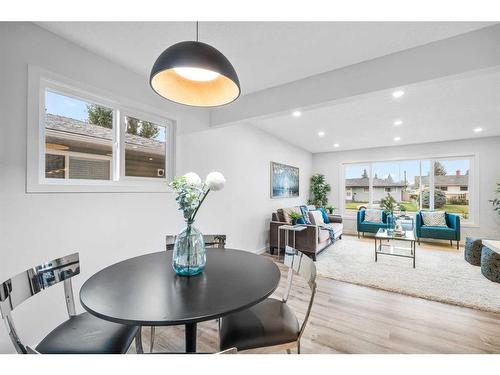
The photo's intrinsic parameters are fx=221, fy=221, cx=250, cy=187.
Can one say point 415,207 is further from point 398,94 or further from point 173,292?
point 173,292

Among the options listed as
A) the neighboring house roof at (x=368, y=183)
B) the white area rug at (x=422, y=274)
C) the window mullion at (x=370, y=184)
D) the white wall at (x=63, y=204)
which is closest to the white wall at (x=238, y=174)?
the white wall at (x=63, y=204)

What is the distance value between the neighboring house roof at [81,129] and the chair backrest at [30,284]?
118cm

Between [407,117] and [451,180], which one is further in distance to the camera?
[451,180]

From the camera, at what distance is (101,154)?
215 cm

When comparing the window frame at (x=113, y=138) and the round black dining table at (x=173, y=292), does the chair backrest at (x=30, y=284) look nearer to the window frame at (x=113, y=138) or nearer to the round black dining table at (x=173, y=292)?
the round black dining table at (x=173, y=292)

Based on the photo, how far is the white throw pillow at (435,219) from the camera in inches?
199

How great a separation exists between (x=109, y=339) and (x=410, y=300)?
2956 millimetres

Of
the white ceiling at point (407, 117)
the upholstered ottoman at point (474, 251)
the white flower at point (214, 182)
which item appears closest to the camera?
the white flower at point (214, 182)

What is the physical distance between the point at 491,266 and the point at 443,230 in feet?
6.85

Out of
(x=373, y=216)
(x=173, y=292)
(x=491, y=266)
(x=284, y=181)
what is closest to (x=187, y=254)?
(x=173, y=292)

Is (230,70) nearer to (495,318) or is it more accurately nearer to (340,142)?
(495,318)

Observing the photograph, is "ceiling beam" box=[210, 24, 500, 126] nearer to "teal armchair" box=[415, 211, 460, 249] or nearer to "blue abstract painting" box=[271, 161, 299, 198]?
"blue abstract painting" box=[271, 161, 299, 198]

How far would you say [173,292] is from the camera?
1.05m
